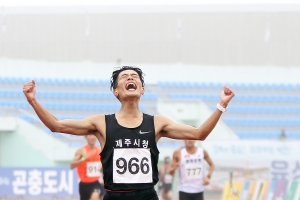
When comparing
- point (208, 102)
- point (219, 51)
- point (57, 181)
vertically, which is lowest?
point (57, 181)

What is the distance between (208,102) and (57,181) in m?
7.63

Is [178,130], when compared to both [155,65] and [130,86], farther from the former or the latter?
[155,65]

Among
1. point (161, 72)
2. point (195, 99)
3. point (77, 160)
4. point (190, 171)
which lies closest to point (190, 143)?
point (190, 171)

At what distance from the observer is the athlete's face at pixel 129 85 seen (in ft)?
16.9

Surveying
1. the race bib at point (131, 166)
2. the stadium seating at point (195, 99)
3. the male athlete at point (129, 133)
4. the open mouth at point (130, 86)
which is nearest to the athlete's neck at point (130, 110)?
the male athlete at point (129, 133)

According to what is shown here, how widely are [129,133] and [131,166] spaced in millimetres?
249

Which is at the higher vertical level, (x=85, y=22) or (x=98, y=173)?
(x=85, y=22)

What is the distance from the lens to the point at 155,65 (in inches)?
963

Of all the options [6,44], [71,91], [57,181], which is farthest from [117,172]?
[6,44]

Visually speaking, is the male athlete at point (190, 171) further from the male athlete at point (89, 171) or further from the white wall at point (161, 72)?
the white wall at point (161, 72)

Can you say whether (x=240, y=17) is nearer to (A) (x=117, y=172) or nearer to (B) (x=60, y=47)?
(B) (x=60, y=47)

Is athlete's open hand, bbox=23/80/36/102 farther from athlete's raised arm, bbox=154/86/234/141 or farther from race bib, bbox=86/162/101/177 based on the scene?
race bib, bbox=86/162/101/177

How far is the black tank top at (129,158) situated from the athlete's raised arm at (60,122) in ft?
0.60

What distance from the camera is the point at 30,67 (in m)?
24.2
